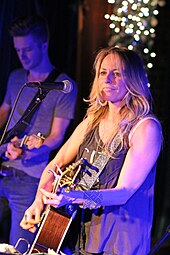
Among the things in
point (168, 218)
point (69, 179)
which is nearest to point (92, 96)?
point (69, 179)

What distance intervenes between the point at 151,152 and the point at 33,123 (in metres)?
1.32

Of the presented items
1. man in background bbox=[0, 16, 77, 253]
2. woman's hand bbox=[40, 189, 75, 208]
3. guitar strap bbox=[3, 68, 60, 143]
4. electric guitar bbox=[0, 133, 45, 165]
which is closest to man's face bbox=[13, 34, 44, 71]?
man in background bbox=[0, 16, 77, 253]

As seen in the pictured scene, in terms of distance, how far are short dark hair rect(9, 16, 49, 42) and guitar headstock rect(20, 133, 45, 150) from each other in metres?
0.77

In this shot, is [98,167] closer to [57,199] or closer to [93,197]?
[93,197]

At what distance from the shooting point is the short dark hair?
4.10 m

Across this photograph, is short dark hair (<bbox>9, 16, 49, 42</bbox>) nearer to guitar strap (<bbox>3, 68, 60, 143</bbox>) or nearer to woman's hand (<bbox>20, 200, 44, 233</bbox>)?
guitar strap (<bbox>3, 68, 60, 143</bbox>)

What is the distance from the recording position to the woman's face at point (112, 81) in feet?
10.2

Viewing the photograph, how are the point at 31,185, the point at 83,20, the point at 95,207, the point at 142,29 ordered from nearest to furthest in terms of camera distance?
the point at 95,207 → the point at 31,185 → the point at 142,29 → the point at 83,20

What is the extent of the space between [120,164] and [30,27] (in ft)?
4.84

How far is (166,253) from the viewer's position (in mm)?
2672

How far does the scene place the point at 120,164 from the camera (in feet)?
10.0

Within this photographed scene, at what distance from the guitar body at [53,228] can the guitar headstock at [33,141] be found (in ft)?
2.16

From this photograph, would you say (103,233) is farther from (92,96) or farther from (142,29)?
(142,29)

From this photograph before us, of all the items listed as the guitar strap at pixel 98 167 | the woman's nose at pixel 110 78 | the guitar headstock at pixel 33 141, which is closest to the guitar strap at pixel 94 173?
the guitar strap at pixel 98 167
